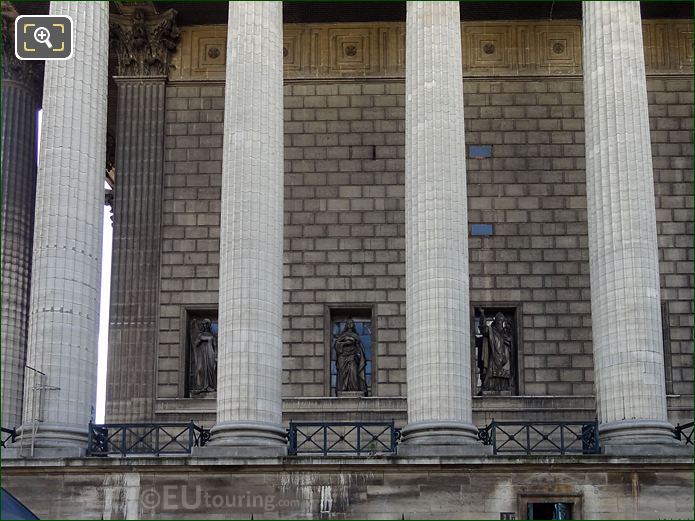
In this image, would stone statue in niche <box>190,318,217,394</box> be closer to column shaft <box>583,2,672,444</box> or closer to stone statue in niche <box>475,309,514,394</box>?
stone statue in niche <box>475,309,514,394</box>

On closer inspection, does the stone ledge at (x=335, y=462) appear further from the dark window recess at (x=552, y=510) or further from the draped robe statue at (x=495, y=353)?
the draped robe statue at (x=495, y=353)

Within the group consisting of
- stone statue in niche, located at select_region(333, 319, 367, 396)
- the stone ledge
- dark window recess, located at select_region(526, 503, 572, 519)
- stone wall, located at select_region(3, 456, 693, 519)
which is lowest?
dark window recess, located at select_region(526, 503, 572, 519)

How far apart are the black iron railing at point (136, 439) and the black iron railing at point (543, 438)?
8767 mm

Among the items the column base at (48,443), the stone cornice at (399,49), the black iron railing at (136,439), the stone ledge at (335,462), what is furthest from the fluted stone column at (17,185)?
the stone ledge at (335,462)

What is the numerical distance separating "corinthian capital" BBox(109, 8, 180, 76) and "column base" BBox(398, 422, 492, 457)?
18960 mm

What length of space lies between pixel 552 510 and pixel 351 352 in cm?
1165

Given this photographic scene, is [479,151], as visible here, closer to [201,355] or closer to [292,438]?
[201,355]

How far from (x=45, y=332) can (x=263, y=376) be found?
21.7ft

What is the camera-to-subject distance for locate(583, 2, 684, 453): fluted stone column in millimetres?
37656

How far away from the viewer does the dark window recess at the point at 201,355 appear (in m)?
46.1

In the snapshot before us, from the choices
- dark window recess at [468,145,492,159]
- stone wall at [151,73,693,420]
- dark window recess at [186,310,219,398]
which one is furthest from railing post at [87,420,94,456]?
dark window recess at [468,145,492,159]

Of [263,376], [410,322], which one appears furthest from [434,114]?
[263,376]

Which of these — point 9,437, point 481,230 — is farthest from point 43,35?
point 481,230

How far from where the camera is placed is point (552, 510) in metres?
36.9
